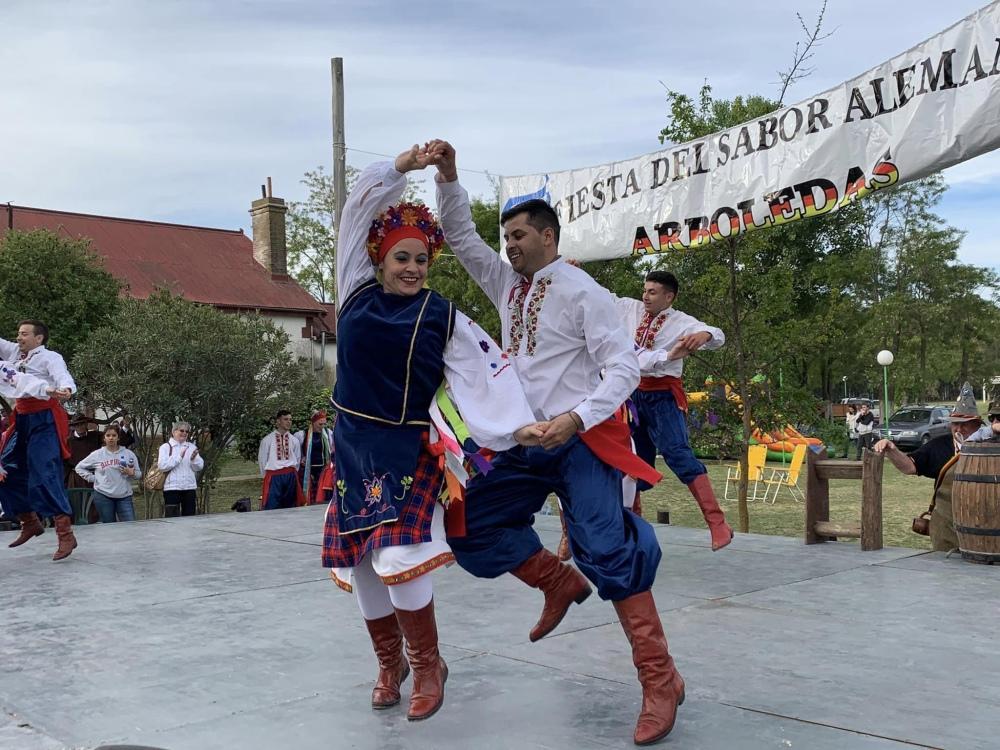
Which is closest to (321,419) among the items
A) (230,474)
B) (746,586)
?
(746,586)

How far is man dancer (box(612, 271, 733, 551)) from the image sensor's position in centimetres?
650

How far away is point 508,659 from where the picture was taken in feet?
14.0

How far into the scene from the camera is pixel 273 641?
4.64 m

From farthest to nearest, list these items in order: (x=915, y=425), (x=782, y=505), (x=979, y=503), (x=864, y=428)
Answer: (x=915, y=425) < (x=864, y=428) < (x=782, y=505) < (x=979, y=503)

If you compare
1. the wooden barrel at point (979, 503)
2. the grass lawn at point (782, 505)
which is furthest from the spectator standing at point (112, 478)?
the wooden barrel at point (979, 503)

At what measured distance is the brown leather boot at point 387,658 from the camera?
11.8 ft

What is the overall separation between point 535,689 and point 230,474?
72.3 feet

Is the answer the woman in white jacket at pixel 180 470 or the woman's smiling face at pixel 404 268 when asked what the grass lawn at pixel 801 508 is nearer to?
the woman in white jacket at pixel 180 470

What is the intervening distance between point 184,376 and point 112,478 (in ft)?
13.2

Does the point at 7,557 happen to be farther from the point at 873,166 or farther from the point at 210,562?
the point at 873,166

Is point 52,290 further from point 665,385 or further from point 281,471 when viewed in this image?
point 665,385

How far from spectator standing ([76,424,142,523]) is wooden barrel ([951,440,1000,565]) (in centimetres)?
850

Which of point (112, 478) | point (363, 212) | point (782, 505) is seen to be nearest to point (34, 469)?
point (112, 478)

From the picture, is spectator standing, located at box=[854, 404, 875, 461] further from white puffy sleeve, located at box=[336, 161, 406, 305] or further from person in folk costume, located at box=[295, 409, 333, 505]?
white puffy sleeve, located at box=[336, 161, 406, 305]
